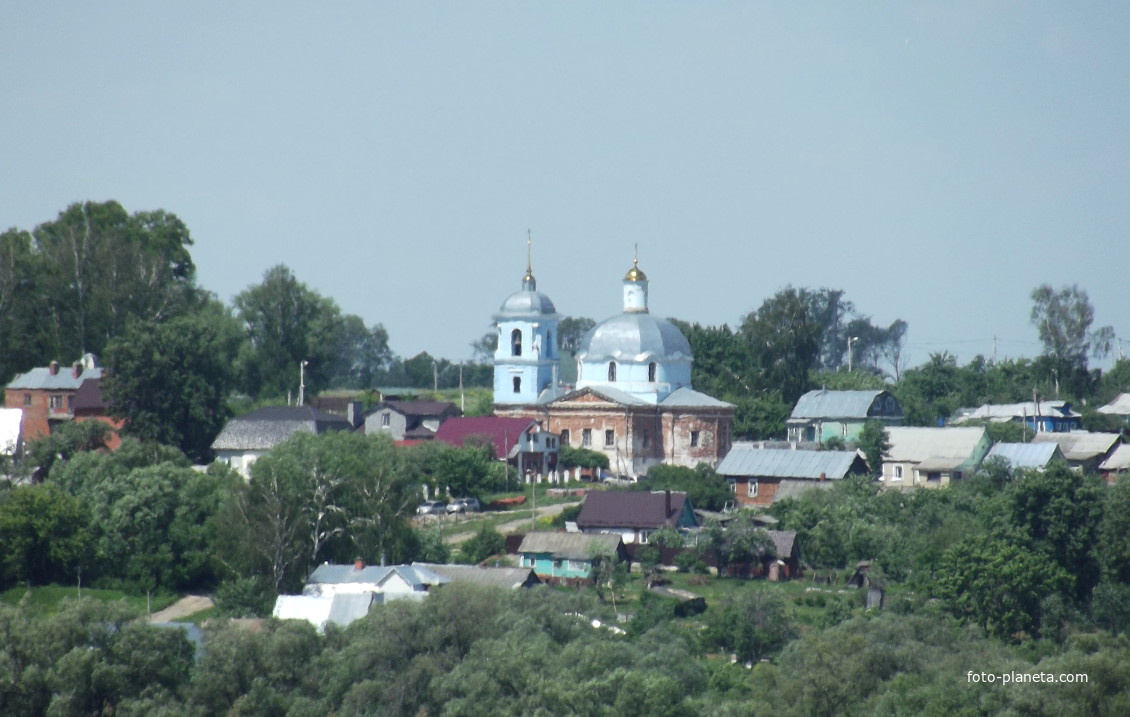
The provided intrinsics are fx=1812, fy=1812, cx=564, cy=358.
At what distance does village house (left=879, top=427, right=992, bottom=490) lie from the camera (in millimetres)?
55688

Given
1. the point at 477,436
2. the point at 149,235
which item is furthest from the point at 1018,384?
the point at 149,235

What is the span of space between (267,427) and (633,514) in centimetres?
1394

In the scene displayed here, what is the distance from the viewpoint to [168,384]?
53250 millimetres

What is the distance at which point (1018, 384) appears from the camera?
251 feet

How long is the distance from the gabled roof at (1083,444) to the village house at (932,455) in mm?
2843

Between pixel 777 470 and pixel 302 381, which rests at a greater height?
pixel 302 381

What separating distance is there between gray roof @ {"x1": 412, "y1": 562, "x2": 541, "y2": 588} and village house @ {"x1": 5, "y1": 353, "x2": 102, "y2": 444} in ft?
72.9

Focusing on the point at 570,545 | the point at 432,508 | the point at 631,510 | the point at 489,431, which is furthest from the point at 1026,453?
the point at 570,545

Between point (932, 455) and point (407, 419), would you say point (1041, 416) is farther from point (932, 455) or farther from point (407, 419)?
point (407, 419)

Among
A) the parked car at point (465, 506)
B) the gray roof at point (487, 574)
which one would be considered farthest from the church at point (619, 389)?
the gray roof at point (487, 574)

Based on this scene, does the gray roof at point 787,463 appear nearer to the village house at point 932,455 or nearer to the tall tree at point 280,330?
the village house at point 932,455

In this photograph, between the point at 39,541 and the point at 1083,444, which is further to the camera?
the point at 1083,444

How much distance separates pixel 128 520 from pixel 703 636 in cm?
1385

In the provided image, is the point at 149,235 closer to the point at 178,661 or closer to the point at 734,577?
the point at 734,577
